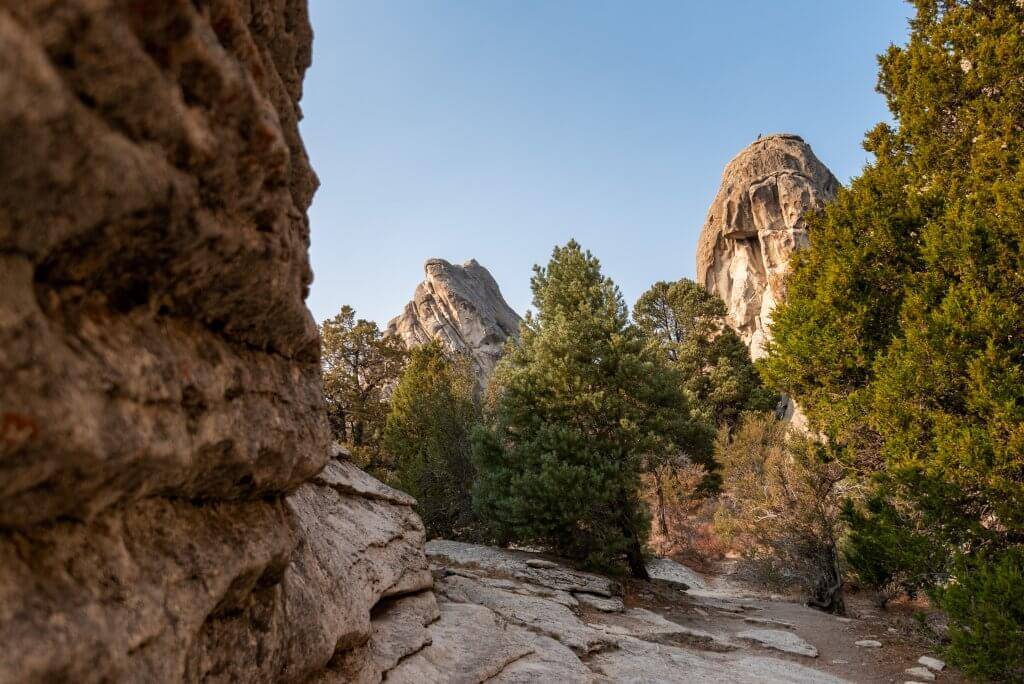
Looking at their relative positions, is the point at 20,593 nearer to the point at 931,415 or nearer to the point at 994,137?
the point at 931,415

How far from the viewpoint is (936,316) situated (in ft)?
26.2

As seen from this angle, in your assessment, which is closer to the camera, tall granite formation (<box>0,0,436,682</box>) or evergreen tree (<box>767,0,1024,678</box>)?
tall granite formation (<box>0,0,436,682</box>)

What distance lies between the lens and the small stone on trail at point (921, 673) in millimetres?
7809

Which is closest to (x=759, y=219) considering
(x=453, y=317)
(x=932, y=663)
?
(x=453, y=317)

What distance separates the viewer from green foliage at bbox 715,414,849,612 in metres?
13.6

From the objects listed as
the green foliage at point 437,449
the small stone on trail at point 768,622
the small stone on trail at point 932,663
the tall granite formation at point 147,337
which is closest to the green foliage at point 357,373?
the green foliage at point 437,449

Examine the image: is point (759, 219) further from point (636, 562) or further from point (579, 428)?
point (636, 562)

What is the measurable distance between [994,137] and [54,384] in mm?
12688

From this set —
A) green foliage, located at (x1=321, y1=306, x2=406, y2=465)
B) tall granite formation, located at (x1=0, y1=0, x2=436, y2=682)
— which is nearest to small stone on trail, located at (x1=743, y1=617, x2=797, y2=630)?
tall granite formation, located at (x1=0, y1=0, x2=436, y2=682)

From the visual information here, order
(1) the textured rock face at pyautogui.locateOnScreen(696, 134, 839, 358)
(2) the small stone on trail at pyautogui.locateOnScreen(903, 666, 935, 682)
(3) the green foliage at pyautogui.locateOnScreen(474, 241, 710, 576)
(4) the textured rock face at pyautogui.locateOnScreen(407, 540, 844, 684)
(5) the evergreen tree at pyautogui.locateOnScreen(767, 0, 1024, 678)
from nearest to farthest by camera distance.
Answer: (4) the textured rock face at pyautogui.locateOnScreen(407, 540, 844, 684)
(5) the evergreen tree at pyautogui.locateOnScreen(767, 0, 1024, 678)
(2) the small stone on trail at pyautogui.locateOnScreen(903, 666, 935, 682)
(3) the green foliage at pyautogui.locateOnScreen(474, 241, 710, 576)
(1) the textured rock face at pyautogui.locateOnScreen(696, 134, 839, 358)

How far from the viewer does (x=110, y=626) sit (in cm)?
187

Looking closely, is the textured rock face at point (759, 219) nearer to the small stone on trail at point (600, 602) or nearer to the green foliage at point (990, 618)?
the small stone on trail at point (600, 602)

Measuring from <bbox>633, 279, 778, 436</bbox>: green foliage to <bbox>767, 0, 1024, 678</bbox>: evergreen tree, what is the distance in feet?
68.8

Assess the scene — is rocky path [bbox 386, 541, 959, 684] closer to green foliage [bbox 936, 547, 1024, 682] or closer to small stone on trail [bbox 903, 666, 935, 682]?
small stone on trail [bbox 903, 666, 935, 682]
